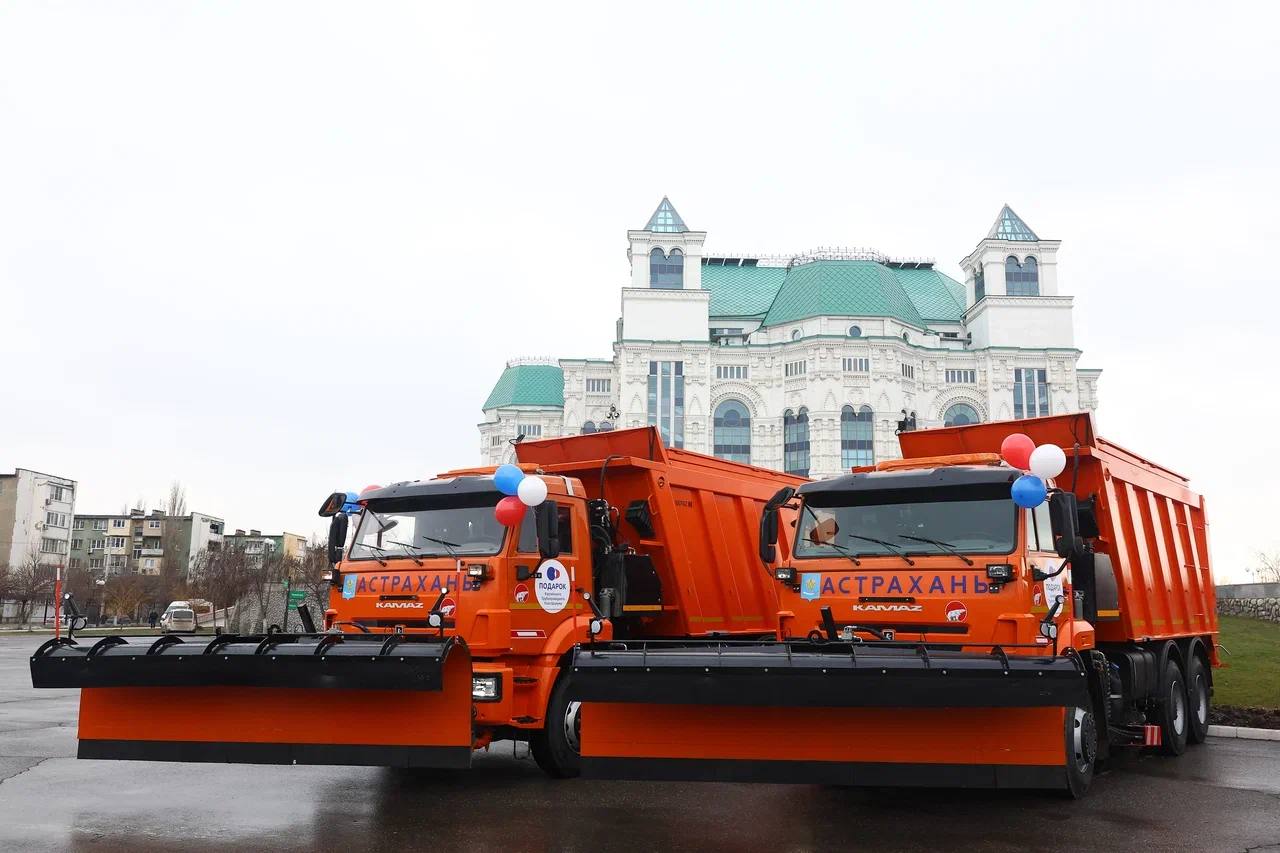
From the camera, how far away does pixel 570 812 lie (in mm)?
8719

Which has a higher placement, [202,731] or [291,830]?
[202,731]

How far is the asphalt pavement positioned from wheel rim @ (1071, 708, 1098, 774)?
0.47m

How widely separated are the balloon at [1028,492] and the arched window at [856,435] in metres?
76.1

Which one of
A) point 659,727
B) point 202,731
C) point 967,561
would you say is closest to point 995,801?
point 967,561

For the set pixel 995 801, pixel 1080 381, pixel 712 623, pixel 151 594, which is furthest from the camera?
pixel 1080 381

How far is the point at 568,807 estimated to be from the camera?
8.92 m

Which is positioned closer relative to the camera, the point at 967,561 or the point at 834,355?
the point at 967,561

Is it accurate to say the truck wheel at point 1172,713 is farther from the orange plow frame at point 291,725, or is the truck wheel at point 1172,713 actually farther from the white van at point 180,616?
the white van at point 180,616

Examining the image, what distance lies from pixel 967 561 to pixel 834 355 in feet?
253

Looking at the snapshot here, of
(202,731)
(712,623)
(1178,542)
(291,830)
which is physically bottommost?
(291,830)

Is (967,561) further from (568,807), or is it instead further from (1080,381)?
(1080,381)

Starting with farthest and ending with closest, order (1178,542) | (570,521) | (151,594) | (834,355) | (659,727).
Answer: (834,355)
(151,594)
(1178,542)
(570,521)
(659,727)

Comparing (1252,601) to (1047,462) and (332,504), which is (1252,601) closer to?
(1047,462)

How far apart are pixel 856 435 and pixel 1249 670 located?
6386 cm
